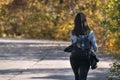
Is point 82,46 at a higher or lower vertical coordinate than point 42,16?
higher

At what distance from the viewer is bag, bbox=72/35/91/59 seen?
1077cm

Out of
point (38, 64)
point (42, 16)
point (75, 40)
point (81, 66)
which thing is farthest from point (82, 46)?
point (42, 16)

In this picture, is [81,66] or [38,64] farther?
[38,64]

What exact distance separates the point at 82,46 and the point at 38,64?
784 centimetres

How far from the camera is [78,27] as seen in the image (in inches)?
428

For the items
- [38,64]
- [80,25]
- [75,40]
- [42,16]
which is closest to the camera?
[80,25]

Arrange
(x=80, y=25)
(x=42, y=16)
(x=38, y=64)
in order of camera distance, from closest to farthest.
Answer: (x=80, y=25), (x=38, y=64), (x=42, y=16)

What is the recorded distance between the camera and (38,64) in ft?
61.0

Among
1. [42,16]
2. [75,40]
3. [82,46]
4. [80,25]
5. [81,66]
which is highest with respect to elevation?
[80,25]

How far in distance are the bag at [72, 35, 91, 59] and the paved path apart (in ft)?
13.6

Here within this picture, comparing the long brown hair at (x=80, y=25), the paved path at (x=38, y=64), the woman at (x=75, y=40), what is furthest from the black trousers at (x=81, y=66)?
the paved path at (x=38, y=64)

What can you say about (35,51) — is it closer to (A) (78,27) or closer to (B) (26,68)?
(B) (26,68)

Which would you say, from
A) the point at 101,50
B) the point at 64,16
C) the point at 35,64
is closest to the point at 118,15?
the point at 35,64

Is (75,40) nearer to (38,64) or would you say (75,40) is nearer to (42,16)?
(38,64)
